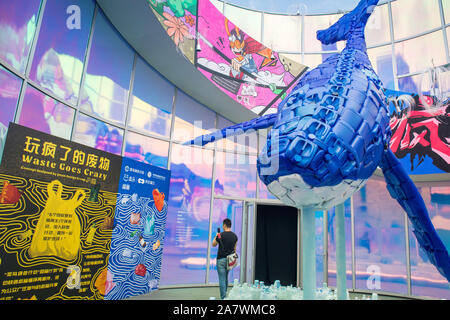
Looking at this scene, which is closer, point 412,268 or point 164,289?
point 164,289

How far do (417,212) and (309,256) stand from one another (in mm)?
1005

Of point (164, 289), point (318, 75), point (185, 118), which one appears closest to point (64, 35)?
point (185, 118)

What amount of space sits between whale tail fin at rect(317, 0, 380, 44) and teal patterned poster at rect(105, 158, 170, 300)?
3323 millimetres

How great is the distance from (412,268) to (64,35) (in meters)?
7.83

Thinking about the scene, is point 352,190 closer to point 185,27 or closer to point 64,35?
point 64,35

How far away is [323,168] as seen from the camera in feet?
4.08

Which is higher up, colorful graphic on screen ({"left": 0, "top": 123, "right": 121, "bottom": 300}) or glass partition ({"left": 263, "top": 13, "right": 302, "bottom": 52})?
glass partition ({"left": 263, "top": 13, "right": 302, "bottom": 52})

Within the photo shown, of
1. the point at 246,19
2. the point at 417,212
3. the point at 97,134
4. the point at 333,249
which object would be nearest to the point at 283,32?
the point at 246,19

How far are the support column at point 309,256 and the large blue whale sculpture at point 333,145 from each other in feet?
0.24

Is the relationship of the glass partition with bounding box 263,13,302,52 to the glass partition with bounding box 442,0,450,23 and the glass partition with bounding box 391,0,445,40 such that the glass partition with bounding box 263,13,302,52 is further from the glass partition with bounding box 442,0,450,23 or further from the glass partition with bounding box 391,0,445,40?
the glass partition with bounding box 442,0,450,23


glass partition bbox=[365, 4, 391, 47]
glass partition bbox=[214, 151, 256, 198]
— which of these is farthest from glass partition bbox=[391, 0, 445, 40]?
glass partition bbox=[214, 151, 256, 198]

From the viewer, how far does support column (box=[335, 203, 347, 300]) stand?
1979 mm

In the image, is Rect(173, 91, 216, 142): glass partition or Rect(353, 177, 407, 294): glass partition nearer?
Rect(173, 91, 216, 142): glass partition

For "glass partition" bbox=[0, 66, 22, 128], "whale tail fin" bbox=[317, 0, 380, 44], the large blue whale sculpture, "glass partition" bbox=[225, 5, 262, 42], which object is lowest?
the large blue whale sculpture
